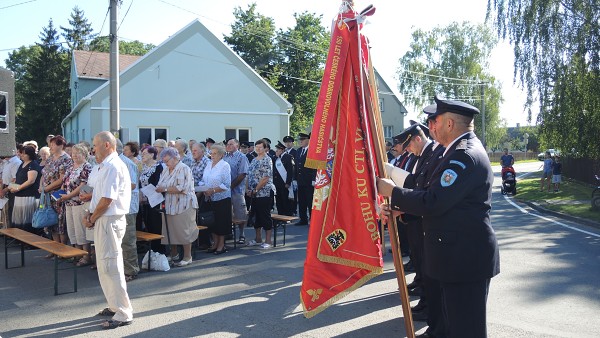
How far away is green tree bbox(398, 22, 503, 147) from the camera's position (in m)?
51.5

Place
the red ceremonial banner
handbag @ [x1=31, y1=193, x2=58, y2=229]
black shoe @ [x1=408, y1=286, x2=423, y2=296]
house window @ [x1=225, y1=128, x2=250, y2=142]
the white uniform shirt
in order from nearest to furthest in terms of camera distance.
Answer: the red ceremonial banner < the white uniform shirt < black shoe @ [x1=408, y1=286, x2=423, y2=296] < handbag @ [x1=31, y1=193, x2=58, y2=229] < house window @ [x1=225, y1=128, x2=250, y2=142]

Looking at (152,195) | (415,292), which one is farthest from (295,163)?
(415,292)

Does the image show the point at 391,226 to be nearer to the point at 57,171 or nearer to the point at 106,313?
the point at 106,313

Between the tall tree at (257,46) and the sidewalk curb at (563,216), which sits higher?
the tall tree at (257,46)

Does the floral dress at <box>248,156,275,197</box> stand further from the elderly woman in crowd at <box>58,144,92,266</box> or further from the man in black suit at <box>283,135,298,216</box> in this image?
the man in black suit at <box>283,135,298,216</box>

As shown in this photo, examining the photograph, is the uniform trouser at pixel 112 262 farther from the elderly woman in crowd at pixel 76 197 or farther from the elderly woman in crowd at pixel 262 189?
the elderly woman in crowd at pixel 262 189

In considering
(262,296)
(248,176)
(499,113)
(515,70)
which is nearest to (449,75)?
(499,113)

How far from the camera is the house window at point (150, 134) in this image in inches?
985

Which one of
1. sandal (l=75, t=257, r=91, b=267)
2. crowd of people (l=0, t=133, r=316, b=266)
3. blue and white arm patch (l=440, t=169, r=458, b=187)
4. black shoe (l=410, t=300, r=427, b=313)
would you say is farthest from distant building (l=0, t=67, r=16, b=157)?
blue and white arm patch (l=440, t=169, r=458, b=187)

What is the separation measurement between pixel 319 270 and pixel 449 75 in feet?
167

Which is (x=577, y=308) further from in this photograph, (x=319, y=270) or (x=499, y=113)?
(x=499, y=113)

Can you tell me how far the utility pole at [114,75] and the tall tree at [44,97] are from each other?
32.3 metres

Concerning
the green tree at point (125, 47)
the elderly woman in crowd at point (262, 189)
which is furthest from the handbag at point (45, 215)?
the green tree at point (125, 47)

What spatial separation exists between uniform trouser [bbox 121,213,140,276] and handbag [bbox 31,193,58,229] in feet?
7.36
